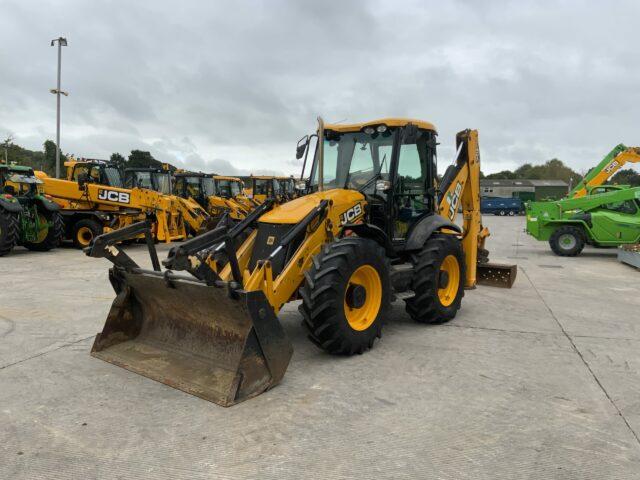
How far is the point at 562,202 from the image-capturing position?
14055 millimetres

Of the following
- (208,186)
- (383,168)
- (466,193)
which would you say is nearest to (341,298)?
(383,168)

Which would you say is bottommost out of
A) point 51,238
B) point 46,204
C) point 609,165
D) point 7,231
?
point 51,238

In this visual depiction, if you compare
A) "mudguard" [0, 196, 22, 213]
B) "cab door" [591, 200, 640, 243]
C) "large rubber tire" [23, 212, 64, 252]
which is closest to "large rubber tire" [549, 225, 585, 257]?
"cab door" [591, 200, 640, 243]

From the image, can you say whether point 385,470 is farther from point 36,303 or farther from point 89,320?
point 36,303

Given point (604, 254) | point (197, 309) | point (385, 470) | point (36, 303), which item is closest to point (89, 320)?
point (36, 303)

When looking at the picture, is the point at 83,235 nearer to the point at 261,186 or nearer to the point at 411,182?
the point at 261,186

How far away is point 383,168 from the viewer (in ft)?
18.8

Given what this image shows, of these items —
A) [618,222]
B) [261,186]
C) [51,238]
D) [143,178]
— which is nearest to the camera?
[51,238]

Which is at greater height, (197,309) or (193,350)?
(197,309)

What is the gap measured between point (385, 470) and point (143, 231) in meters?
3.12

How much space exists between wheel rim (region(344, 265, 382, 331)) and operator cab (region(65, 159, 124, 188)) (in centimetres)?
1195

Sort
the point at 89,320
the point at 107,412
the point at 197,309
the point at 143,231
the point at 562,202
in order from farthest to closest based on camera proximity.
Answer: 1. the point at 562,202
2. the point at 89,320
3. the point at 143,231
4. the point at 197,309
5. the point at 107,412

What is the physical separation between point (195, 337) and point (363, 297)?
162cm

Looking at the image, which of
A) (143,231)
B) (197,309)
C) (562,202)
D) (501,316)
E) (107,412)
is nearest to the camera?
(107,412)
